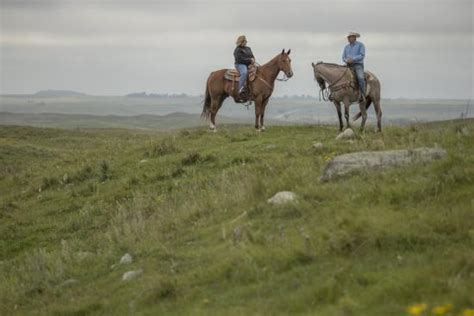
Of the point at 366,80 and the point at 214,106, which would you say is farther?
the point at 214,106

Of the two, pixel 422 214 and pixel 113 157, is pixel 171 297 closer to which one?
pixel 422 214

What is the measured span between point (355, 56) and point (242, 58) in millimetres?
5105

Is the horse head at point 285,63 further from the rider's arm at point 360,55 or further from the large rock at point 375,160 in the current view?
the large rock at point 375,160

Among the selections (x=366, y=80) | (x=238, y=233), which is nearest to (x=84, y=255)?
(x=238, y=233)

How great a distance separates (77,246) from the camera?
13031 millimetres

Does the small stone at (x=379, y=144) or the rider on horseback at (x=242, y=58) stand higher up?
the rider on horseback at (x=242, y=58)

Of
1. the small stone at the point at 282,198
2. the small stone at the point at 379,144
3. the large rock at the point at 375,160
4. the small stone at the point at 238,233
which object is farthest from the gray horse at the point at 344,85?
the small stone at the point at 238,233

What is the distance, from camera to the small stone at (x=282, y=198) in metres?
10.8

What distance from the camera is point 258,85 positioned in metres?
24.7

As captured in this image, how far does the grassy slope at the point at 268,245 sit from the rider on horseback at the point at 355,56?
5236 mm

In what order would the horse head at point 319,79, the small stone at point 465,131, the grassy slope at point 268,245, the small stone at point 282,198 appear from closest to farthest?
the grassy slope at point 268,245 < the small stone at point 282,198 < the small stone at point 465,131 < the horse head at point 319,79

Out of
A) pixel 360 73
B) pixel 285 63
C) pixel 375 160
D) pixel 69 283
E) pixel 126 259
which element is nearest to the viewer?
pixel 69 283

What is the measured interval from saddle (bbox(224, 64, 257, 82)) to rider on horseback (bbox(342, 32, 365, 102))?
435cm

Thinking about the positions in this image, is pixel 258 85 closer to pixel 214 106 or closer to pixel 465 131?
pixel 214 106
